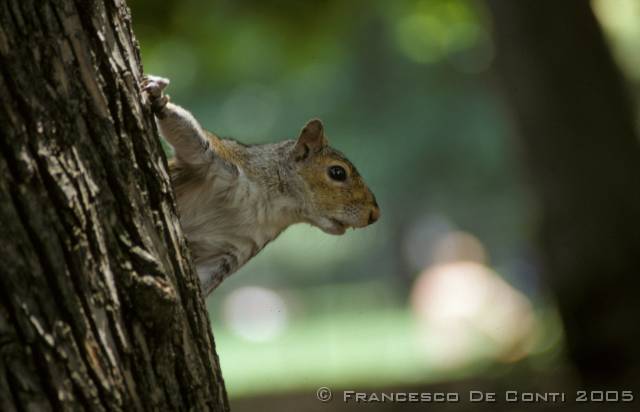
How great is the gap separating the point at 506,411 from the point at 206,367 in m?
4.28

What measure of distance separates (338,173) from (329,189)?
0.27 feet

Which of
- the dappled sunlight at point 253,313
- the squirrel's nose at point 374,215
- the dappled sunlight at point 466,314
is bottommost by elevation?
the squirrel's nose at point 374,215

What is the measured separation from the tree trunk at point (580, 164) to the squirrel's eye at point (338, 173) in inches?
125

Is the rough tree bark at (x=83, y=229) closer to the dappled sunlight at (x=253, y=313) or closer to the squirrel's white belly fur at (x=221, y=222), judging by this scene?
the squirrel's white belly fur at (x=221, y=222)

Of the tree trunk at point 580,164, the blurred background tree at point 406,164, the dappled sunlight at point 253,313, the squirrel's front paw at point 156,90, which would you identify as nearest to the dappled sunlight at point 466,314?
the blurred background tree at point 406,164

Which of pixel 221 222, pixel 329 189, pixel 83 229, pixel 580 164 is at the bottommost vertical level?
pixel 83 229

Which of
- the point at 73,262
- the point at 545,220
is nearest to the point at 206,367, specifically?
the point at 73,262

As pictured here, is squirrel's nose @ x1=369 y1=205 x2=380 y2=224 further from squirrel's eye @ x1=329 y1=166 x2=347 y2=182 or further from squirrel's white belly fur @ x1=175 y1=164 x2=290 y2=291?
squirrel's white belly fur @ x1=175 y1=164 x2=290 y2=291

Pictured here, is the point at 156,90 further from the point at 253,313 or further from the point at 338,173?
the point at 253,313

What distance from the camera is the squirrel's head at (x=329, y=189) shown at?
11.9 feet

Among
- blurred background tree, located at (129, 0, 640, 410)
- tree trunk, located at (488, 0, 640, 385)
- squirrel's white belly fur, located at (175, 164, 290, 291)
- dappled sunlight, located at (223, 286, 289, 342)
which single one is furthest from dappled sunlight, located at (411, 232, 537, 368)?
squirrel's white belly fur, located at (175, 164, 290, 291)

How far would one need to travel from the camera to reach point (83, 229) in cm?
169

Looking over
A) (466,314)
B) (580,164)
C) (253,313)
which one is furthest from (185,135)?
(253,313)

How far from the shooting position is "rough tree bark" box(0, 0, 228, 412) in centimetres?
160
